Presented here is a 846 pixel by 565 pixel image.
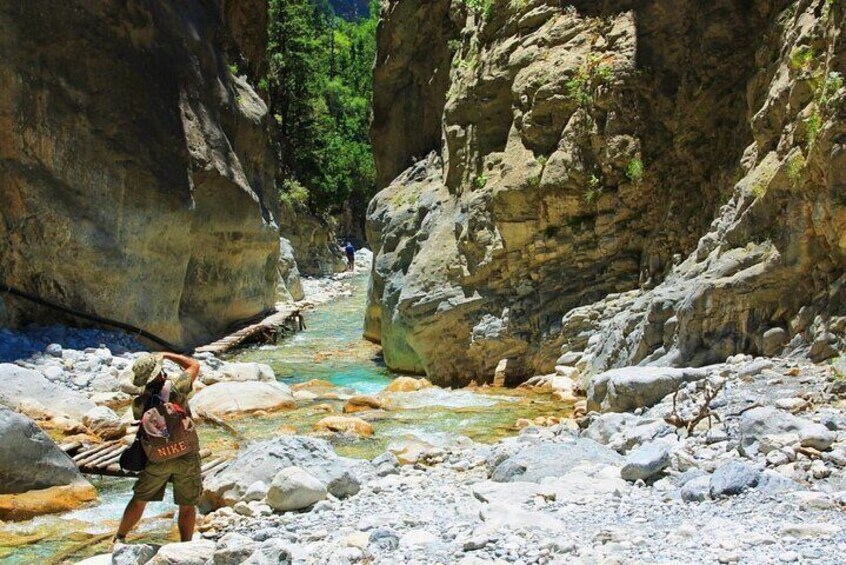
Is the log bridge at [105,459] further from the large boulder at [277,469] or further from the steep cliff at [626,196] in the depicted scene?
the steep cliff at [626,196]

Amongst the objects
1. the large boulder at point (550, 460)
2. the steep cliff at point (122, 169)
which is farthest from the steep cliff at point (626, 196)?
the steep cliff at point (122, 169)

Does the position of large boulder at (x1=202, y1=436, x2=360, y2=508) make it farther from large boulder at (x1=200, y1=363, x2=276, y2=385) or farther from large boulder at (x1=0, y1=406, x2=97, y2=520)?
large boulder at (x1=200, y1=363, x2=276, y2=385)

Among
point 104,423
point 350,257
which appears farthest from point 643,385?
point 350,257

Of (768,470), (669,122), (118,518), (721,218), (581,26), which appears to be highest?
(581,26)

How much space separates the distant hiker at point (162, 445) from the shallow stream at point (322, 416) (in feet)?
2.30

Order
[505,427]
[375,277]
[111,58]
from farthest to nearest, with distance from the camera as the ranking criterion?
1. [375,277]
2. [111,58]
3. [505,427]

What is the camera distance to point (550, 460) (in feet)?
21.6

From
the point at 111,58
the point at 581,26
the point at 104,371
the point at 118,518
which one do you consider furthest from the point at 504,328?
the point at 111,58

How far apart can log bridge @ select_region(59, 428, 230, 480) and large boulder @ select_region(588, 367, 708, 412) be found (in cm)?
427

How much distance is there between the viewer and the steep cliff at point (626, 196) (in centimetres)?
912

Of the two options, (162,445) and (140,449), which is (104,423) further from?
(162,445)

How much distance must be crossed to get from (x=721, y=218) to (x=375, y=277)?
9559 mm

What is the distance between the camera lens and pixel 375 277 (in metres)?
18.8

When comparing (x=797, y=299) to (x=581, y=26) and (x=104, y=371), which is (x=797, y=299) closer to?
(x=581, y=26)
